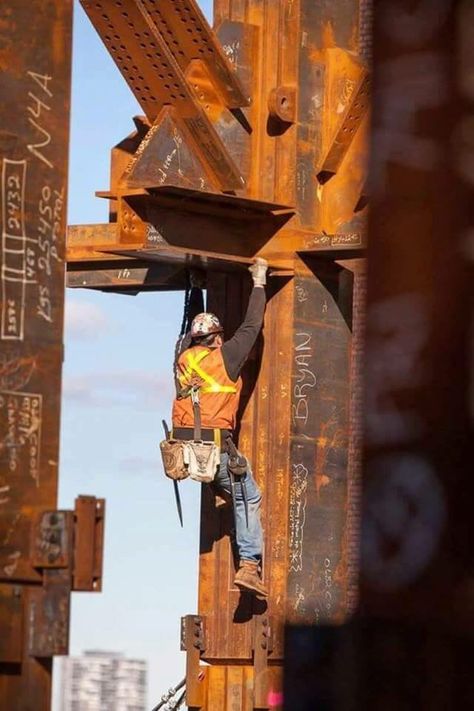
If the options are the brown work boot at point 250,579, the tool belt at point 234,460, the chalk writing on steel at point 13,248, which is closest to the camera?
the chalk writing on steel at point 13,248

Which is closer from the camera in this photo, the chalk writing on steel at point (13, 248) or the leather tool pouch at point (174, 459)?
the chalk writing on steel at point (13, 248)

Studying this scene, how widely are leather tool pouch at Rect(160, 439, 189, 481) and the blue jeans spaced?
0.51 metres

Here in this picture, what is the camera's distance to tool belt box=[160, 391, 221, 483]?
1691cm

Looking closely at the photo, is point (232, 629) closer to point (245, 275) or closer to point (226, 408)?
point (226, 408)

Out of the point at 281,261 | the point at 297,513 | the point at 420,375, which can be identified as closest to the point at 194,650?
the point at 297,513

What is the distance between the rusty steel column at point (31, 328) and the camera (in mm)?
9719

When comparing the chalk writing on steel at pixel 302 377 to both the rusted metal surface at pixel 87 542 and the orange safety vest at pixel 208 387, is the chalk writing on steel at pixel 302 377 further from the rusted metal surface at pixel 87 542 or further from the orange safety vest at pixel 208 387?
the rusted metal surface at pixel 87 542

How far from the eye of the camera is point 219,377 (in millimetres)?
16953

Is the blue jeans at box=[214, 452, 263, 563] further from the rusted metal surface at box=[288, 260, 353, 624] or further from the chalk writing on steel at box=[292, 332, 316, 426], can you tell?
the chalk writing on steel at box=[292, 332, 316, 426]

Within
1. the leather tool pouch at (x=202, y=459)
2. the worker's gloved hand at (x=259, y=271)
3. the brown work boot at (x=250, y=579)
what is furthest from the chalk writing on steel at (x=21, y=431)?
the brown work boot at (x=250, y=579)

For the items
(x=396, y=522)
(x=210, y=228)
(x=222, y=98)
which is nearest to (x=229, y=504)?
(x=210, y=228)

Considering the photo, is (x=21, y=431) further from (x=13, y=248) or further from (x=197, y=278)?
(x=197, y=278)

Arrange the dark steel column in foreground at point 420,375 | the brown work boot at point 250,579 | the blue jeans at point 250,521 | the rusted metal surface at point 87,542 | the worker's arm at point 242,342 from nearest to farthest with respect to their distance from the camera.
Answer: the dark steel column in foreground at point 420,375
the rusted metal surface at point 87,542
the worker's arm at point 242,342
the brown work boot at point 250,579
the blue jeans at point 250,521

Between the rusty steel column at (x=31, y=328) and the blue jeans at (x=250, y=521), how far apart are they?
24.5 ft
